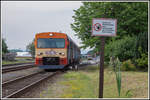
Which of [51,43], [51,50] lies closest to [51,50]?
[51,50]

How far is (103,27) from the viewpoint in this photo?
562 cm

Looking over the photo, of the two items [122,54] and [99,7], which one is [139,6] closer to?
[99,7]

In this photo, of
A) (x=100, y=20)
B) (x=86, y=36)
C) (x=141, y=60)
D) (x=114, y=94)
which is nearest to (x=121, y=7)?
(x=86, y=36)

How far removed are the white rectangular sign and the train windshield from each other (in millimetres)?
11838

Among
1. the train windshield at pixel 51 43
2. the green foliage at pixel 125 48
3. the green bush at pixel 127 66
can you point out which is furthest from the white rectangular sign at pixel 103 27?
the train windshield at pixel 51 43

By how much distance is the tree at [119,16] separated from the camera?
20078mm

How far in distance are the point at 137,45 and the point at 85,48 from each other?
24.3 feet

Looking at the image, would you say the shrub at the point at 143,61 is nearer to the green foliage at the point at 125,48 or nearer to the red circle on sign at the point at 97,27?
the green foliage at the point at 125,48

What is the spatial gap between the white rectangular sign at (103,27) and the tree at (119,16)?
1381 centimetres

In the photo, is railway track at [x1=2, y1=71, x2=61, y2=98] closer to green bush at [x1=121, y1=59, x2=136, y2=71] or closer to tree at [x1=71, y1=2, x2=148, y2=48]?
green bush at [x1=121, y1=59, x2=136, y2=71]

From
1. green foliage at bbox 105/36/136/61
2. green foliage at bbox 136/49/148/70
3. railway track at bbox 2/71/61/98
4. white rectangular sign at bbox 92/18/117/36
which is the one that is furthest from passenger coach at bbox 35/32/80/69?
white rectangular sign at bbox 92/18/117/36

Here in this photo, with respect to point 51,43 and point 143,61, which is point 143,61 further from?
point 51,43

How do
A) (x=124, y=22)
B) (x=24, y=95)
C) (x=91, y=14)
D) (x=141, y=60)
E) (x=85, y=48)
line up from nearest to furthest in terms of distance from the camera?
(x=24, y=95) → (x=141, y=60) → (x=124, y=22) → (x=91, y=14) → (x=85, y=48)

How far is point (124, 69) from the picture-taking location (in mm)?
16641
